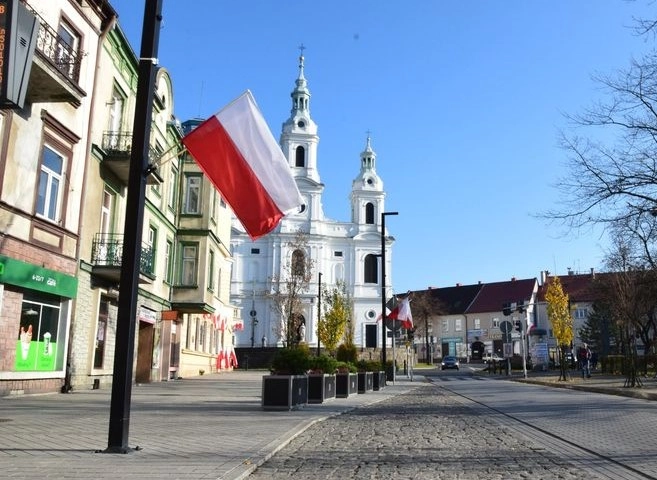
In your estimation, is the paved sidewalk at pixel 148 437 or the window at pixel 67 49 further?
the window at pixel 67 49

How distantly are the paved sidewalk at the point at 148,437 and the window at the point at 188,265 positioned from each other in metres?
14.5

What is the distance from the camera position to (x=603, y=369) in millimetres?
43125

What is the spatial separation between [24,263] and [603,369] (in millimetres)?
38484

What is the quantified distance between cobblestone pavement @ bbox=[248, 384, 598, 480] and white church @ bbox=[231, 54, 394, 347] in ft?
219

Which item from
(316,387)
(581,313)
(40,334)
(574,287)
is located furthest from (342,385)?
(574,287)

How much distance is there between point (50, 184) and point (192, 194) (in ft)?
48.7

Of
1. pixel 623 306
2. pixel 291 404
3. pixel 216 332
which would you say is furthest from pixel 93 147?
pixel 623 306

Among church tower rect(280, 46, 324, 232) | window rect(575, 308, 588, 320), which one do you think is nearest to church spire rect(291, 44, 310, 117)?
church tower rect(280, 46, 324, 232)

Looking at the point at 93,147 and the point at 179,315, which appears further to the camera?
the point at 179,315

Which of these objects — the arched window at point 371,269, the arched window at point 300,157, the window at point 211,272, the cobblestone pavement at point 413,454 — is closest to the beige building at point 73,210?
the window at point 211,272

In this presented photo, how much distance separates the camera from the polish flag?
884 cm

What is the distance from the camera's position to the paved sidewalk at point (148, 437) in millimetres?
6793

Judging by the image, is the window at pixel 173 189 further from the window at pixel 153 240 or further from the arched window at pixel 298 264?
the arched window at pixel 298 264

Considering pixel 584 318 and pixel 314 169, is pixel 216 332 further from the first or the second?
pixel 584 318
